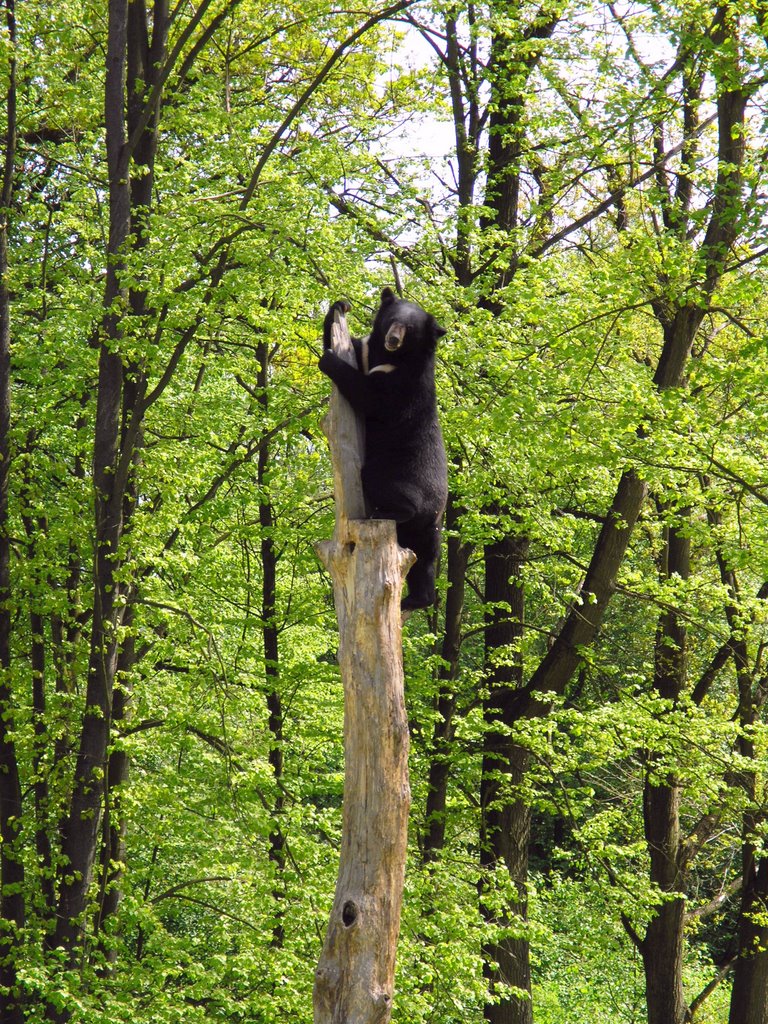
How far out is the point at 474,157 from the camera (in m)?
12.9

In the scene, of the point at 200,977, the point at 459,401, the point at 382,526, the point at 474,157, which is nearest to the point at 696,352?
the point at 474,157

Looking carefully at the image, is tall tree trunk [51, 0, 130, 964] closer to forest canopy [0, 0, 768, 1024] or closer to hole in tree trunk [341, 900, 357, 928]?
forest canopy [0, 0, 768, 1024]

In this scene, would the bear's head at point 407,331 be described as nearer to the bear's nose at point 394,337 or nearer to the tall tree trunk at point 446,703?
the bear's nose at point 394,337

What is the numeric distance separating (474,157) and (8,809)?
345 inches

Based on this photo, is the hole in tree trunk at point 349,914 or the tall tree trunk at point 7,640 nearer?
the hole in tree trunk at point 349,914

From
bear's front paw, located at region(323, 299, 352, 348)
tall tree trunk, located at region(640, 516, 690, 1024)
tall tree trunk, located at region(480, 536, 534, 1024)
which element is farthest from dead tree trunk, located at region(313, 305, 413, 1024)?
tall tree trunk, located at region(640, 516, 690, 1024)

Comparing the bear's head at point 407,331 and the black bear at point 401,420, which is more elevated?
the bear's head at point 407,331

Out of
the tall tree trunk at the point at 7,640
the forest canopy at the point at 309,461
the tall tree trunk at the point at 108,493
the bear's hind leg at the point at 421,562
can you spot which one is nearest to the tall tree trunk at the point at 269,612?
the forest canopy at the point at 309,461

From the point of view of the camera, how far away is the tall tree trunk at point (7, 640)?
10.2 metres

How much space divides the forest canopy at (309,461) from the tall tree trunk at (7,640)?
0.05 m

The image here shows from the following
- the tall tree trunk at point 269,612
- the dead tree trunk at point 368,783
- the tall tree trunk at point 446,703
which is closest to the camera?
the dead tree trunk at point 368,783

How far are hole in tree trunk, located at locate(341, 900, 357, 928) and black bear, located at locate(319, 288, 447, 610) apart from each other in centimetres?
165

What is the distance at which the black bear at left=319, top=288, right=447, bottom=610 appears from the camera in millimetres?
5004

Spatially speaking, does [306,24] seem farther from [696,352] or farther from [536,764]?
[536,764]
